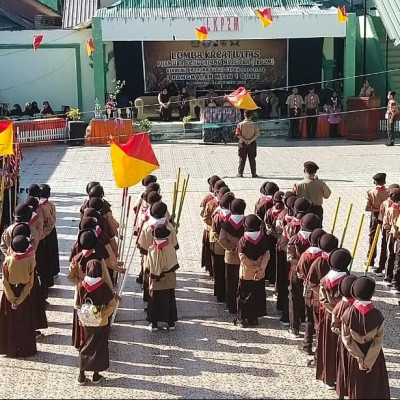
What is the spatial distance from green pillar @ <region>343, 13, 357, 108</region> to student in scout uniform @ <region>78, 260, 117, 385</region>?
18326 mm

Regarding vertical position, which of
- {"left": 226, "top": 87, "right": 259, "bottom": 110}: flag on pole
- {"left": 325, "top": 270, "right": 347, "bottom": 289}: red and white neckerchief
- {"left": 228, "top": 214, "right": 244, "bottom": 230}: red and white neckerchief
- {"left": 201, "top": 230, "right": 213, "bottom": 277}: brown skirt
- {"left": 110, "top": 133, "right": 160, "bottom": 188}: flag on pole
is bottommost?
{"left": 201, "top": 230, "right": 213, "bottom": 277}: brown skirt

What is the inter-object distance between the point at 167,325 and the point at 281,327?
1.28 metres

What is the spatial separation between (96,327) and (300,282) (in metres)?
2.28

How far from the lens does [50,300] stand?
9594 mm

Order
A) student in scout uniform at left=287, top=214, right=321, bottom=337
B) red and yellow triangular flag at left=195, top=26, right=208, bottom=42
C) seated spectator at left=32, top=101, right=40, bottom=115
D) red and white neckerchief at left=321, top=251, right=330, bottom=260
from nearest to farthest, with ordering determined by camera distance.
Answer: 1. red and white neckerchief at left=321, top=251, right=330, bottom=260
2. student in scout uniform at left=287, top=214, right=321, bottom=337
3. red and yellow triangular flag at left=195, top=26, right=208, bottom=42
4. seated spectator at left=32, top=101, right=40, bottom=115

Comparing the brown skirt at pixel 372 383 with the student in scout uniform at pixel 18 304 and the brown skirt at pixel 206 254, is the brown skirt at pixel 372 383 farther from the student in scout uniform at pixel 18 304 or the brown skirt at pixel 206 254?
the brown skirt at pixel 206 254

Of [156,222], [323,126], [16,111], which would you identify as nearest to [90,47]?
[16,111]

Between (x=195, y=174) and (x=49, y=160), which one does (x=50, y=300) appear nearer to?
(x=195, y=174)

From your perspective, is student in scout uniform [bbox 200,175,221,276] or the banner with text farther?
the banner with text

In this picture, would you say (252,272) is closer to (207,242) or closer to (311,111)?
Answer: (207,242)

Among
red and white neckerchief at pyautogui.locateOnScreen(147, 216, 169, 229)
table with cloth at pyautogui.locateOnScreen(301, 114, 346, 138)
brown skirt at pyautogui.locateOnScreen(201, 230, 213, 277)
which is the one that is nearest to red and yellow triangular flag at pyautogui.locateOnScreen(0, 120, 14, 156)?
brown skirt at pyautogui.locateOnScreen(201, 230, 213, 277)

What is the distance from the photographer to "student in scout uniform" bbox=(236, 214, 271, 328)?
8.34 m

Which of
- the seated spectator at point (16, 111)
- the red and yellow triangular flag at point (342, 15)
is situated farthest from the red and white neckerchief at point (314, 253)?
the seated spectator at point (16, 111)

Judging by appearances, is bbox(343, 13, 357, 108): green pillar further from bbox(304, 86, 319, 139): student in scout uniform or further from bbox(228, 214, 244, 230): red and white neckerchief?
bbox(228, 214, 244, 230): red and white neckerchief
